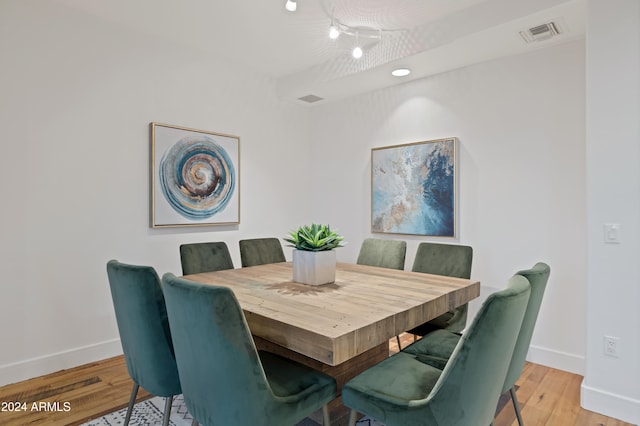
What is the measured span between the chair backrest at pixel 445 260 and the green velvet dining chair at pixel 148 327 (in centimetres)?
185

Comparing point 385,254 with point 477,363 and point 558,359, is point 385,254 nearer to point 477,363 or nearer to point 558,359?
point 558,359

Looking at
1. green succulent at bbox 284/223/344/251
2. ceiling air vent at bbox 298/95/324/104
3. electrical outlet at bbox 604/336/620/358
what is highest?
ceiling air vent at bbox 298/95/324/104

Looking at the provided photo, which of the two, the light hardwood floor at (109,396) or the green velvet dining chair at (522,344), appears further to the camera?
the light hardwood floor at (109,396)

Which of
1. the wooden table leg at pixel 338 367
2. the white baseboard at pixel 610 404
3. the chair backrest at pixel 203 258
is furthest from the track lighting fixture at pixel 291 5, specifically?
the white baseboard at pixel 610 404

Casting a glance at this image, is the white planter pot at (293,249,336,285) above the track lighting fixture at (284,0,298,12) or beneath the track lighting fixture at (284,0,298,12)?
beneath

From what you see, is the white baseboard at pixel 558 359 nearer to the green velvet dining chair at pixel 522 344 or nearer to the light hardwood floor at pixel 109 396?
the light hardwood floor at pixel 109 396

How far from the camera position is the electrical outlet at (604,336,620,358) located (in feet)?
6.98

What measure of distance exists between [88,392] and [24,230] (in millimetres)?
1204

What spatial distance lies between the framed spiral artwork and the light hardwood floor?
4.06 feet

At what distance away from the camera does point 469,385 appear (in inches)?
46.0

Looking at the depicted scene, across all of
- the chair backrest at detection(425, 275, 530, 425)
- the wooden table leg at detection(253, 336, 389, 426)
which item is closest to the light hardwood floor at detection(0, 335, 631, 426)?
the wooden table leg at detection(253, 336, 389, 426)

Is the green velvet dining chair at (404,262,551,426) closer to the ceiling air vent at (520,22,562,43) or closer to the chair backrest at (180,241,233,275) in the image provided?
the chair backrest at (180,241,233,275)

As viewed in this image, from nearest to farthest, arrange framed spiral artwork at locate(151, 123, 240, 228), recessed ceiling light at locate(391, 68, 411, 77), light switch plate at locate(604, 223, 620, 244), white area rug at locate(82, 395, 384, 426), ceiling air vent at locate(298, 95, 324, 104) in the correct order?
1. white area rug at locate(82, 395, 384, 426)
2. light switch plate at locate(604, 223, 620, 244)
3. framed spiral artwork at locate(151, 123, 240, 228)
4. recessed ceiling light at locate(391, 68, 411, 77)
5. ceiling air vent at locate(298, 95, 324, 104)

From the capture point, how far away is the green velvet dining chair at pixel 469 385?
1.14m
